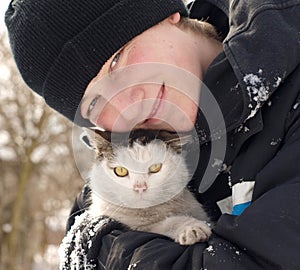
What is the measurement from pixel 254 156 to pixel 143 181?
0.64 meters

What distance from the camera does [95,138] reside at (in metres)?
2.08

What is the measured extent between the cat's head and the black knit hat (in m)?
0.34

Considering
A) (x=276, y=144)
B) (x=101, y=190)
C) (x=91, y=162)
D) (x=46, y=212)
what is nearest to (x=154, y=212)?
(x=101, y=190)

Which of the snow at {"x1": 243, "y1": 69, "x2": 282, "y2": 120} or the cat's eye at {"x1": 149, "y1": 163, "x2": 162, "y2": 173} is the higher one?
the snow at {"x1": 243, "y1": 69, "x2": 282, "y2": 120}

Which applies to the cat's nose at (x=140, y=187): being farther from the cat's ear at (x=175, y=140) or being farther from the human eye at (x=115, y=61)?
the human eye at (x=115, y=61)

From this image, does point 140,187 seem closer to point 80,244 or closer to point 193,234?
point 80,244

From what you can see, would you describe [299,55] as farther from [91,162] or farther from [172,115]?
[91,162]

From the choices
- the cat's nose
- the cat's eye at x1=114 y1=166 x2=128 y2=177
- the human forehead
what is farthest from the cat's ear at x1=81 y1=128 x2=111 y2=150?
the human forehead

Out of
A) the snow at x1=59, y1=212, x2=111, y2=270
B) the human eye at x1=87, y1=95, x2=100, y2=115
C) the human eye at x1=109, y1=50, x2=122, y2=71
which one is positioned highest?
the human eye at x1=109, y1=50, x2=122, y2=71

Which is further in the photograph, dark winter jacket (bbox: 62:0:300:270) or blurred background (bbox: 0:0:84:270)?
blurred background (bbox: 0:0:84:270)

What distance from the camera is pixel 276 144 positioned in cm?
135

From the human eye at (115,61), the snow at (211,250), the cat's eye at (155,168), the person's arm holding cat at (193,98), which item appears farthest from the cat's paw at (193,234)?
the human eye at (115,61)

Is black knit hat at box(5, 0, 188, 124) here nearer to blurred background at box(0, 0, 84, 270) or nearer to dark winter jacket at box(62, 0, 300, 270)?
dark winter jacket at box(62, 0, 300, 270)

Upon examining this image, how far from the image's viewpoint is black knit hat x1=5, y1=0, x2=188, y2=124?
5.50 feet
